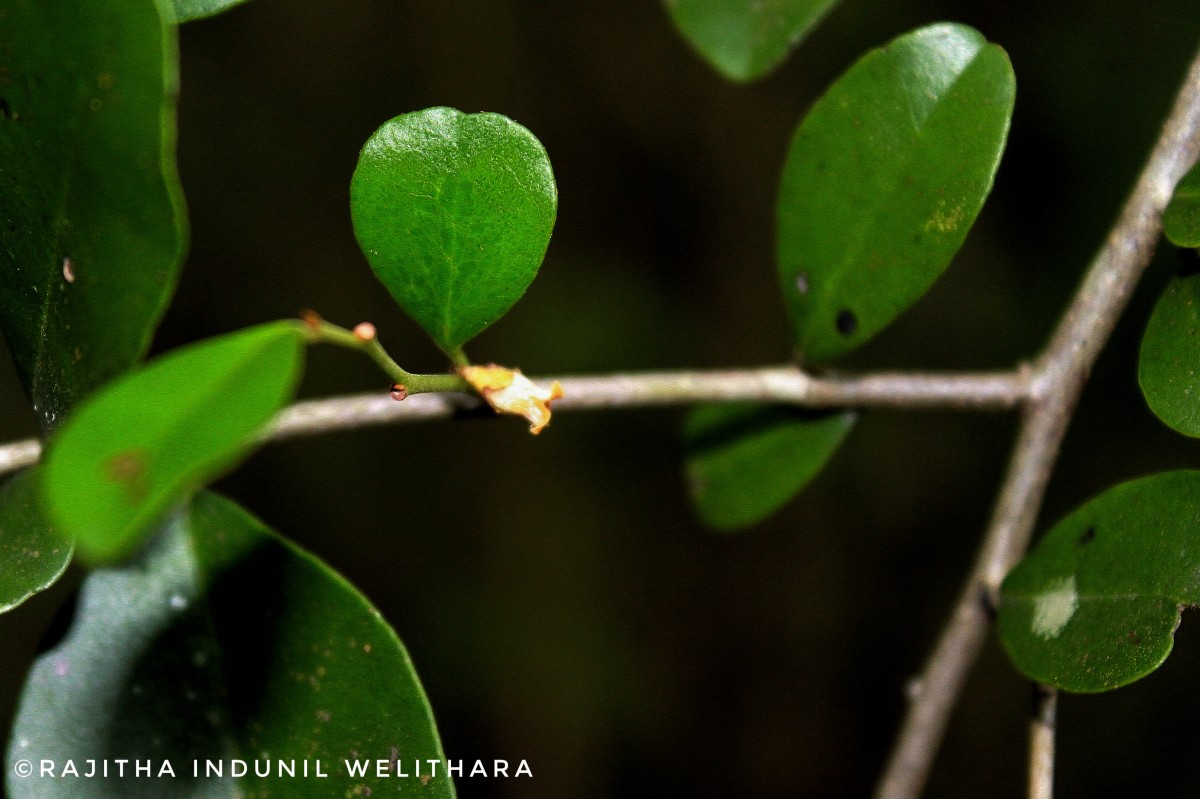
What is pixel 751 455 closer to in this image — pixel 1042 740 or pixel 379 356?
pixel 1042 740

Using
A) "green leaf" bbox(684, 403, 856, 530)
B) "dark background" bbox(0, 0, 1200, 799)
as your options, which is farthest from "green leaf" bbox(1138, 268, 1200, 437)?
"dark background" bbox(0, 0, 1200, 799)

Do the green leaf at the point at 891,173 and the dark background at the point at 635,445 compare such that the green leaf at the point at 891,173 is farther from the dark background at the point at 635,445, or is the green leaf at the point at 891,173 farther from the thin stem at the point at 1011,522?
the dark background at the point at 635,445

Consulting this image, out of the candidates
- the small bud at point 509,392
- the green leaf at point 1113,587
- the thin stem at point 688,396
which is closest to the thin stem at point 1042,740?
the green leaf at point 1113,587

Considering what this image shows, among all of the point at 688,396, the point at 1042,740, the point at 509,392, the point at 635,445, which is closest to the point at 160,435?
the point at 509,392

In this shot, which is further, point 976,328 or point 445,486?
point 445,486

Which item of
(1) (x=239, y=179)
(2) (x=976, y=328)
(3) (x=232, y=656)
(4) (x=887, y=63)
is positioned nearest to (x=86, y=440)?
(3) (x=232, y=656)

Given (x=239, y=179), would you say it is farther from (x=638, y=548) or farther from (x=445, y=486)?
(x=638, y=548)

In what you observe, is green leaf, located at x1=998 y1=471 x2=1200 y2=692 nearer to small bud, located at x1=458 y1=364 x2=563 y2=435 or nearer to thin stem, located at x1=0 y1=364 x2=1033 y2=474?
thin stem, located at x1=0 y1=364 x2=1033 y2=474
